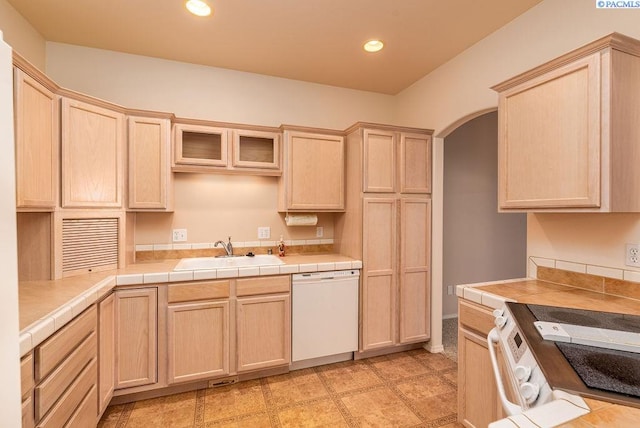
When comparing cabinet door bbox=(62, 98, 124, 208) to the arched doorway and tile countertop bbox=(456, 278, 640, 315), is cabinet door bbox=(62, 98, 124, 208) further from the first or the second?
the arched doorway

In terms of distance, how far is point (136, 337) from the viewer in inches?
80.1

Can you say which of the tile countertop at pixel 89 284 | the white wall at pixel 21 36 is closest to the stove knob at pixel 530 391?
the tile countertop at pixel 89 284

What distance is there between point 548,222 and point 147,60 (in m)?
3.48

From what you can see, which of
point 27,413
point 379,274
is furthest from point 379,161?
point 27,413

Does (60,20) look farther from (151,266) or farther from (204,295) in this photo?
(204,295)

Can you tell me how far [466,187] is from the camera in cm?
373

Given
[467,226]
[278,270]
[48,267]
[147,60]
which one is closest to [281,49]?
[147,60]

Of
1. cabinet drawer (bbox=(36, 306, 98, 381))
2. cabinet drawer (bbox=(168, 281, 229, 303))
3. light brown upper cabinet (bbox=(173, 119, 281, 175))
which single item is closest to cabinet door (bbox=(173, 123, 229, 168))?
light brown upper cabinet (bbox=(173, 119, 281, 175))

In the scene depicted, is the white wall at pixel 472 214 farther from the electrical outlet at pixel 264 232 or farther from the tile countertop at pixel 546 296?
the electrical outlet at pixel 264 232

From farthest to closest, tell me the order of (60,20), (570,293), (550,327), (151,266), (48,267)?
(151,266) < (60,20) < (48,267) < (570,293) < (550,327)

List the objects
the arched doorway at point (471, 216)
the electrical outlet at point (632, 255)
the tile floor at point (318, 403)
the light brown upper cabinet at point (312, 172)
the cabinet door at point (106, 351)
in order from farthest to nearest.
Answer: the arched doorway at point (471, 216), the light brown upper cabinet at point (312, 172), the tile floor at point (318, 403), the cabinet door at point (106, 351), the electrical outlet at point (632, 255)

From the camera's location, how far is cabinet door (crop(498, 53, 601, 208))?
141 centimetres

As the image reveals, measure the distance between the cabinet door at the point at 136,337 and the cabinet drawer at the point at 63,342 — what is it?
0.30 meters

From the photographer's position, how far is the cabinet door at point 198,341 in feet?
6.93
